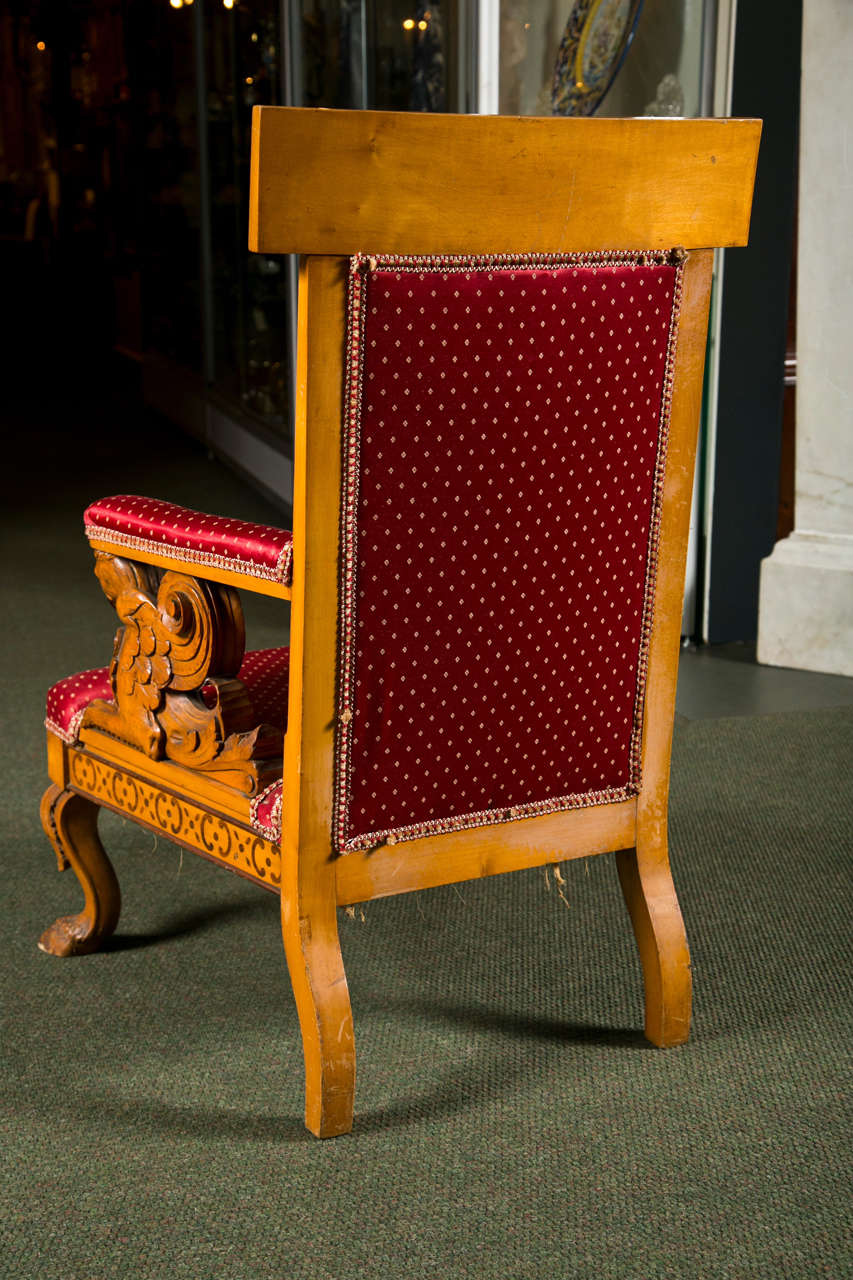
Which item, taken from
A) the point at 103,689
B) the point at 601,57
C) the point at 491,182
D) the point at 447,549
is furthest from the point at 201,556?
the point at 601,57

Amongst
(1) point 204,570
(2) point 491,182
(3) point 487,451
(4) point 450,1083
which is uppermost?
(2) point 491,182

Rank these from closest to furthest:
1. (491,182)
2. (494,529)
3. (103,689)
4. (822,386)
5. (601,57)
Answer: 1. (491,182)
2. (494,529)
3. (103,689)
4. (822,386)
5. (601,57)

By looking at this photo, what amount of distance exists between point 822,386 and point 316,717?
2.46 meters

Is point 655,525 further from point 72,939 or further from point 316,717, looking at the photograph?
point 72,939

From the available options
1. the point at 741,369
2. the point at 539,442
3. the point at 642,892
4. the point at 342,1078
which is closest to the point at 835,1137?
the point at 642,892

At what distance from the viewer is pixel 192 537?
1707 millimetres

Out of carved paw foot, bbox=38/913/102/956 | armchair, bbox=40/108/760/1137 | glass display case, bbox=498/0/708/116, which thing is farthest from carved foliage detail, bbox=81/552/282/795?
glass display case, bbox=498/0/708/116

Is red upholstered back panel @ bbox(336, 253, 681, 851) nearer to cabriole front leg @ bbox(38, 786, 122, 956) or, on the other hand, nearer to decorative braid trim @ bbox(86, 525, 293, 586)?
decorative braid trim @ bbox(86, 525, 293, 586)

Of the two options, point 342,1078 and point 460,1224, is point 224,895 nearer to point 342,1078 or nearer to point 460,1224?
point 342,1078

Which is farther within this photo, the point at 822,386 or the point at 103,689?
the point at 822,386

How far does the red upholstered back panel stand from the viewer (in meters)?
1.52

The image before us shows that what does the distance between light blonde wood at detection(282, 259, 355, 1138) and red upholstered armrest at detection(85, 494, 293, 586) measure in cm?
7

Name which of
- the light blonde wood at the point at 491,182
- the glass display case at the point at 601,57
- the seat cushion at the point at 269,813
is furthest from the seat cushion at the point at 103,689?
the glass display case at the point at 601,57

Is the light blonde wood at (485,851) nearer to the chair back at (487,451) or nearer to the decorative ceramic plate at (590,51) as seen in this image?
the chair back at (487,451)
